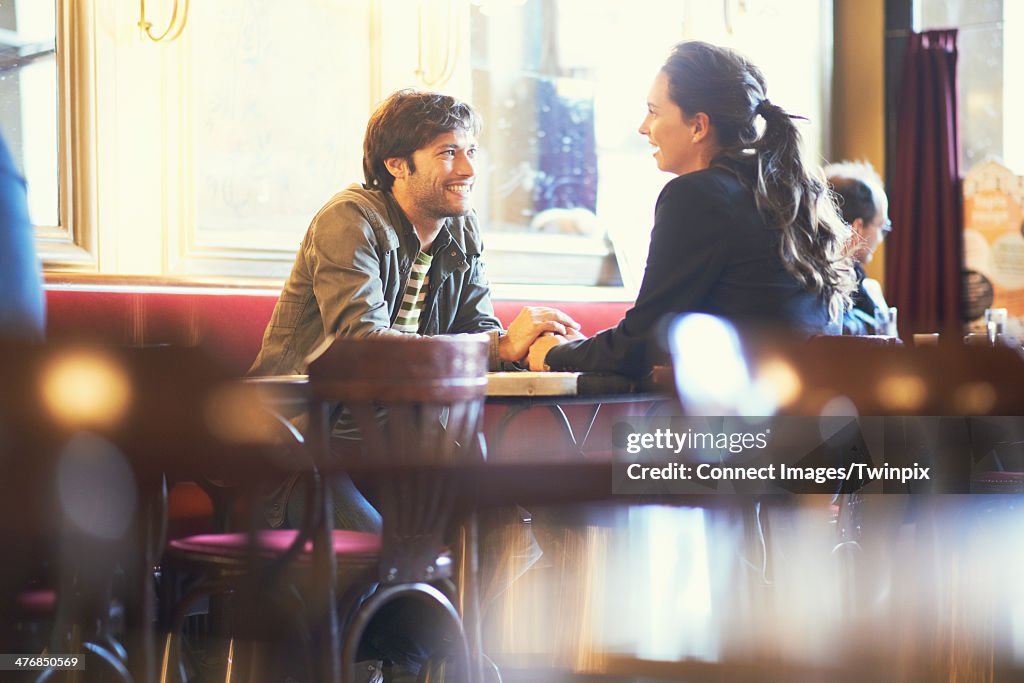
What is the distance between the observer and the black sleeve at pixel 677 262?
238 cm

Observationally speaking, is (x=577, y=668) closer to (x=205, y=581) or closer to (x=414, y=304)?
(x=414, y=304)

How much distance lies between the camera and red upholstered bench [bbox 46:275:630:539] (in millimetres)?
2904

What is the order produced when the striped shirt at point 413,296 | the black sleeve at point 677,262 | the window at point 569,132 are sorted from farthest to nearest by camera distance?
the window at point 569,132 → the striped shirt at point 413,296 → the black sleeve at point 677,262

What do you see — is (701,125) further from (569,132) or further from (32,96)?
(569,132)

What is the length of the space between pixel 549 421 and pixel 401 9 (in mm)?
1609

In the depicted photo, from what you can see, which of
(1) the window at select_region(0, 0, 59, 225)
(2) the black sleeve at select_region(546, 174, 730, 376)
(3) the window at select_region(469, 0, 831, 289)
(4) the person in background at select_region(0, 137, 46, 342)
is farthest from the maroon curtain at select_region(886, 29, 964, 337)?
(4) the person in background at select_region(0, 137, 46, 342)

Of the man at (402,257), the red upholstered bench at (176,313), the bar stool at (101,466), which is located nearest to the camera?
the bar stool at (101,466)

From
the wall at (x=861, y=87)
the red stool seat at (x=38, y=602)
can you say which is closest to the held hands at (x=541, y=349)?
the red stool seat at (x=38, y=602)

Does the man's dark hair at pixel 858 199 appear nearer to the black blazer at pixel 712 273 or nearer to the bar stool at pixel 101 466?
the black blazer at pixel 712 273

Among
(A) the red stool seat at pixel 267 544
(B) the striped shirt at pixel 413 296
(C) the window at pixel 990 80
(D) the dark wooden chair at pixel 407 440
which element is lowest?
(A) the red stool seat at pixel 267 544

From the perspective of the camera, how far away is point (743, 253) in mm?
2387

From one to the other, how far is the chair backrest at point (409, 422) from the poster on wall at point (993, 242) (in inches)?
205

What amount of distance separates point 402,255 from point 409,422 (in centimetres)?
122

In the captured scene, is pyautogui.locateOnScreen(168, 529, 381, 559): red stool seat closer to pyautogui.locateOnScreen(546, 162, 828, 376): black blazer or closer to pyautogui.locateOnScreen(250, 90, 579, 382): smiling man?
pyautogui.locateOnScreen(250, 90, 579, 382): smiling man
